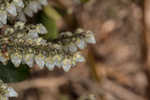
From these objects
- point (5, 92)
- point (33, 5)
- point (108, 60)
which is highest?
point (108, 60)

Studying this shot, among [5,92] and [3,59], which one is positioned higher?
[3,59]

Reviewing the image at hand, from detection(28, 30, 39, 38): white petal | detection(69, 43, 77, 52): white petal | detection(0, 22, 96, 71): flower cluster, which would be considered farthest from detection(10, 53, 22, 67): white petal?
detection(69, 43, 77, 52): white petal

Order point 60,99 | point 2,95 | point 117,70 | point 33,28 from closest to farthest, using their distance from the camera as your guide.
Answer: point 2,95 → point 33,28 → point 60,99 → point 117,70

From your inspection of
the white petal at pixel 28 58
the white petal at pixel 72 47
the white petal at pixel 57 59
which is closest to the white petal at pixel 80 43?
the white petal at pixel 72 47

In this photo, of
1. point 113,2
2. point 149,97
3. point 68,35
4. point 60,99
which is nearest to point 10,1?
point 68,35

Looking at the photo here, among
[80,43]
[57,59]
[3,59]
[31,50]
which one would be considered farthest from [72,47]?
[3,59]

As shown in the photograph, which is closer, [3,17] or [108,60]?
[3,17]

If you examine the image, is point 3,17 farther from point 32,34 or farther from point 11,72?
point 11,72

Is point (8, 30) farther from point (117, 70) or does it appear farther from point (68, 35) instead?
point (117, 70)
